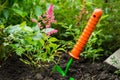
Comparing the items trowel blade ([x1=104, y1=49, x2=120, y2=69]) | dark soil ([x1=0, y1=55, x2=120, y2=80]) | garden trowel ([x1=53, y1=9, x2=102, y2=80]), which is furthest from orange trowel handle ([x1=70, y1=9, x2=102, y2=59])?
trowel blade ([x1=104, y1=49, x2=120, y2=69])

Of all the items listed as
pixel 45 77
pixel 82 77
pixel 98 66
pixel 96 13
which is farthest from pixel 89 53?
pixel 96 13

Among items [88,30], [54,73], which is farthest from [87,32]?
[54,73]

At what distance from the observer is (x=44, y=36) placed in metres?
2.41

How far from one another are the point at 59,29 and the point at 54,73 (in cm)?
72

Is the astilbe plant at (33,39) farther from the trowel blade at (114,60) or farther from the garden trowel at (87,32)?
the trowel blade at (114,60)

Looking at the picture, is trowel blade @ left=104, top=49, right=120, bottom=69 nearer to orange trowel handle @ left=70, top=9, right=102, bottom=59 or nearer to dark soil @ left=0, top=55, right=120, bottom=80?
dark soil @ left=0, top=55, right=120, bottom=80

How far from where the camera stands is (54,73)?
2.62 metres

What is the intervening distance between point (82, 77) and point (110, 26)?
0.74 metres

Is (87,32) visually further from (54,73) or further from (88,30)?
(54,73)

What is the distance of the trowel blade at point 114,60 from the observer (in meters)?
2.75

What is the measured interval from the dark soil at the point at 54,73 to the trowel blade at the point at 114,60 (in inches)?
1.3

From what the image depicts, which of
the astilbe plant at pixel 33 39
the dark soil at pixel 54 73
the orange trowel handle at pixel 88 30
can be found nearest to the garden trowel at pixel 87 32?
the orange trowel handle at pixel 88 30

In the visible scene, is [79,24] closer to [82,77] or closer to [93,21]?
[82,77]

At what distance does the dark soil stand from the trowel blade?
0.03 meters
